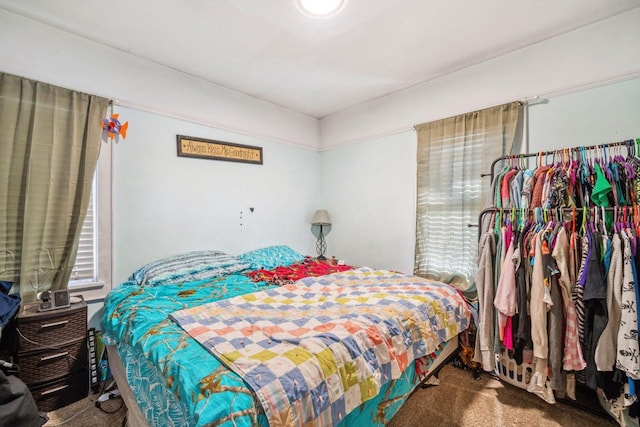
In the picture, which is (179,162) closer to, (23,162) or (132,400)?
(23,162)

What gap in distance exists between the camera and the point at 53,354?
5.94ft

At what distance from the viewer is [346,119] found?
382 centimetres

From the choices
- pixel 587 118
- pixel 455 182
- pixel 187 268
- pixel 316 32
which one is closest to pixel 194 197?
pixel 187 268

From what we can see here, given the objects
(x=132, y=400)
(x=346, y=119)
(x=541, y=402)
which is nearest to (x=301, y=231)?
(x=346, y=119)

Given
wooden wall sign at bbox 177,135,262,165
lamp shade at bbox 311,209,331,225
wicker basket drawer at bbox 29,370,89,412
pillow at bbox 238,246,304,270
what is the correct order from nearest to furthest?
wicker basket drawer at bbox 29,370,89,412, wooden wall sign at bbox 177,135,262,165, pillow at bbox 238,246,304,270, lamp shade at bbox 311,209,331,225

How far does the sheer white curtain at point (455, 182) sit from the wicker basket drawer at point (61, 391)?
118 inches

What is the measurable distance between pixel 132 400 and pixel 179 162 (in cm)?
206

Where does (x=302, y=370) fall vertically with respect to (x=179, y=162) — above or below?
below

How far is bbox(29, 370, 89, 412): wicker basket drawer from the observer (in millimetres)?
1769

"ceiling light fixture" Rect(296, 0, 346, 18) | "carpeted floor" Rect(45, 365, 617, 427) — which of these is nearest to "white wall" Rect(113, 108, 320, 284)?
"carpeted floor" Rect(45, 365, 617, 427)

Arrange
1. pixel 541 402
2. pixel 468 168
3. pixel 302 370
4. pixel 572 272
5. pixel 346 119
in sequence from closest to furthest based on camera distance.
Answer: pixel 302 370 < pixel 572 272 < pixel 541 402 < pixel 468 168 < pixel 346 119

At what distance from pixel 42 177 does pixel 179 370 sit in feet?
6.55

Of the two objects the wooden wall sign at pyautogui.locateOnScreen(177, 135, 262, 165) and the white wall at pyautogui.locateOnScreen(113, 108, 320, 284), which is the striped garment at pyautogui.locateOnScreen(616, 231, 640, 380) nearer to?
the white wall at pyautogui.locateOnScreen(113, 108, 320, 284)

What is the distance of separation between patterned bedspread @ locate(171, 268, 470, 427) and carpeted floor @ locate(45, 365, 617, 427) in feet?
1.36
